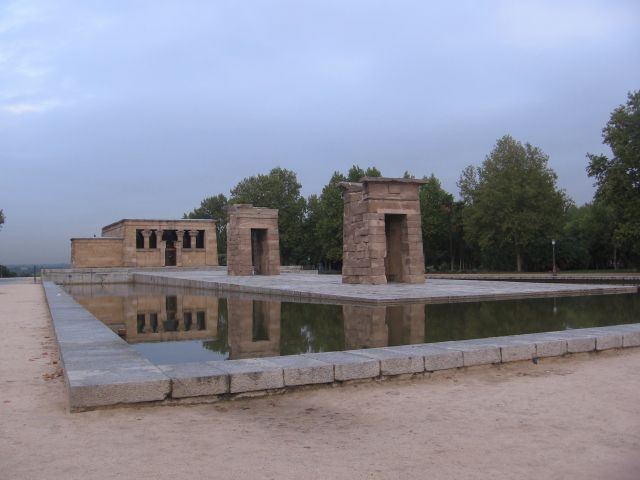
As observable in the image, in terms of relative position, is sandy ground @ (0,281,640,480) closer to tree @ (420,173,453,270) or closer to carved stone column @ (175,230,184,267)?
carved stone column @ (175,230,184,267)

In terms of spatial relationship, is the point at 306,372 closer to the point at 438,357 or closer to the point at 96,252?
the point at 438,357

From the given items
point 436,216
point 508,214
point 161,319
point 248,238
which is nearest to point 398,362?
point 161,319

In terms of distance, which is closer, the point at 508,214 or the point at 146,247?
the point at 508,214

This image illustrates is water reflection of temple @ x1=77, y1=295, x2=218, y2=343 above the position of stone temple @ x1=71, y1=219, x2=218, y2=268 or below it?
below

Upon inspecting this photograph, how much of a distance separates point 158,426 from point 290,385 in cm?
145

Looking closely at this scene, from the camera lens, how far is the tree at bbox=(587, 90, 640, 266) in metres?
32.2

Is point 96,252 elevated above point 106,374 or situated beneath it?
elevated above

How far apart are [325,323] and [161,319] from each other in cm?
424

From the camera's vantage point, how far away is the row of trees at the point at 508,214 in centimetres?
3341

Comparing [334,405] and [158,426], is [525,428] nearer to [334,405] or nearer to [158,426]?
[334,405]

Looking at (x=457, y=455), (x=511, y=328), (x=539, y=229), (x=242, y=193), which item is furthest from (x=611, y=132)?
(x=242, y=193)

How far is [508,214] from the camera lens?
41.1m

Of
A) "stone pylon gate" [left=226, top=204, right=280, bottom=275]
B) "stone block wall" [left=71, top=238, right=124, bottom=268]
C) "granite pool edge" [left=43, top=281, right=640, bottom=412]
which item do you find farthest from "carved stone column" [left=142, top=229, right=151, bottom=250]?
"granite pool edge" [left=43, top=281, right=640, bottom=412]

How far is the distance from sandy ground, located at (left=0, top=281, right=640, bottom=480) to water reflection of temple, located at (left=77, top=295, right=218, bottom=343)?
3843mm
